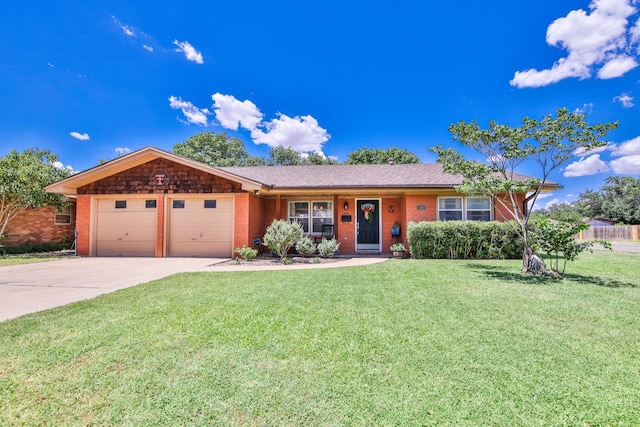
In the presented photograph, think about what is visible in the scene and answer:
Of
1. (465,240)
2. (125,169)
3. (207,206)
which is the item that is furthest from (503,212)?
(125,169)

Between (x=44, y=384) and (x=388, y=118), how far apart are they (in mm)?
19651

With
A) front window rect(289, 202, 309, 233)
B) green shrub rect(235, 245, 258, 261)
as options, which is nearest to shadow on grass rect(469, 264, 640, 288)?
green shrub rect(235, 245, 258, 261)

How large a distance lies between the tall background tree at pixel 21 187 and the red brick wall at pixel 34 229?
0.33 metres

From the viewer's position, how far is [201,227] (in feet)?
38.7

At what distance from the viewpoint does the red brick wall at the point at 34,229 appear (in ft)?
44.3

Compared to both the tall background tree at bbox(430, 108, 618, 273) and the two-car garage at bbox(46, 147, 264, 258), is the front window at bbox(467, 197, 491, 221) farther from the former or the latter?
the two-car garage at bbox(46, 147, 264, 258)

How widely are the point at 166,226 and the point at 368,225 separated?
8216 millimetres

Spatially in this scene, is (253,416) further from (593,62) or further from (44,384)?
(593,62)

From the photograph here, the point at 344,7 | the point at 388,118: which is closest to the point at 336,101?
Answer: the point at 388,118

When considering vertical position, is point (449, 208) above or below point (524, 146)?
below

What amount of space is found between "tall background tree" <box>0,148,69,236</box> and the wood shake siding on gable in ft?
7.59

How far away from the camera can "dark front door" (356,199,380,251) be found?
12758 mm

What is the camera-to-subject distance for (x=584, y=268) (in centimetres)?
821

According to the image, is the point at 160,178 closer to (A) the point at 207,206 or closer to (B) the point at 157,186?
(B) the point at 157,186
